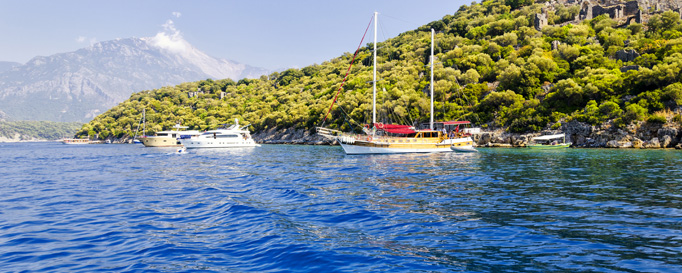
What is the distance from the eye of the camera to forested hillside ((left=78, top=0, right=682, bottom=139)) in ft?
196

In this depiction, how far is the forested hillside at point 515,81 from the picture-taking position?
59.7 meters

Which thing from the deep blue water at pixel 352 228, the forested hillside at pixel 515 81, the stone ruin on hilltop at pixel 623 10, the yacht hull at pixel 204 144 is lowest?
the deep blue water at pixel 352 228

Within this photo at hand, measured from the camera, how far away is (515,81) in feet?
247

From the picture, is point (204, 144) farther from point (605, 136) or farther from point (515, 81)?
point (605, 136)

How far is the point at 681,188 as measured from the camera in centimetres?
1525

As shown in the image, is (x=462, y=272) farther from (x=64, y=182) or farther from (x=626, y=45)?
(x=626, y=45)

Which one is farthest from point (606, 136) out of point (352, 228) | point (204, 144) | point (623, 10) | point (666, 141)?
point (204, 144)

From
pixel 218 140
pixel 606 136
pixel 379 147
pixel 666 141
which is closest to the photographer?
pixel 379 147

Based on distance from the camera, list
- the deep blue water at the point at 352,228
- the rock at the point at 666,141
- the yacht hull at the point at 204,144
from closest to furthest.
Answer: the deep blue water at the point at 352,228, the rock at the point at 666,141, the yacht hull at the point at 204,144

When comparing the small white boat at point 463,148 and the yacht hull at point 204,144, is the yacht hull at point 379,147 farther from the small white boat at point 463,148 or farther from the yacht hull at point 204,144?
the yacht hull at point 204,144

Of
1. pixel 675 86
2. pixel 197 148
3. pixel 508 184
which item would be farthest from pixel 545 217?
pixel 197 148

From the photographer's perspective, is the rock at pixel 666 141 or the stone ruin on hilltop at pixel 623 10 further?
the stone ruin on hilltop at pixel 623 10

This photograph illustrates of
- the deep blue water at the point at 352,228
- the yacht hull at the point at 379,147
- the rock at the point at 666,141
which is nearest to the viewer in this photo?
the deep blue water at the point at 352,228

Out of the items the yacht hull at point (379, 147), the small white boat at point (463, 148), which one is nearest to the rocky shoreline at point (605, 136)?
the small white boat at point (463, 148)
